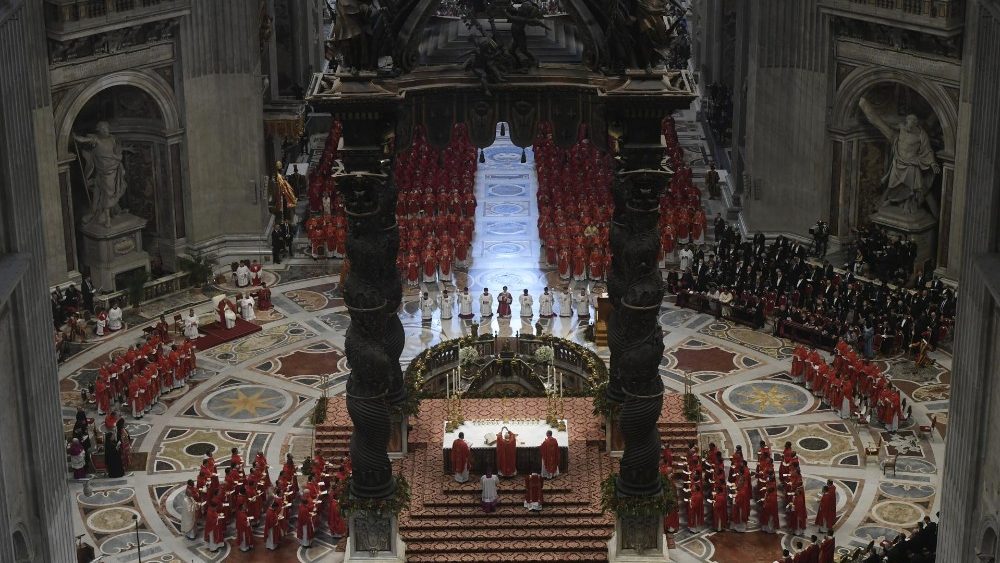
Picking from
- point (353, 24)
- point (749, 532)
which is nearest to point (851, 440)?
point (749, 532)

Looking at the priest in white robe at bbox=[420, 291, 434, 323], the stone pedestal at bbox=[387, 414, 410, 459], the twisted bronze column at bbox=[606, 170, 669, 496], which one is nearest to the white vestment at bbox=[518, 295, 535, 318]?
the priest in white robe at bbox=[420, 291, 434, 323]

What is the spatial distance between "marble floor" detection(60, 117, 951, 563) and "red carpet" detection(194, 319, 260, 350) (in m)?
0.31

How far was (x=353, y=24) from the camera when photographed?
24.4 meters

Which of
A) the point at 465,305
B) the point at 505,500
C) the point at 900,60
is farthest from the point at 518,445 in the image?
the point at 900,60

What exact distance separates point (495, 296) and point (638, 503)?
15981 millimetres

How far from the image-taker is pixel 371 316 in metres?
25.6

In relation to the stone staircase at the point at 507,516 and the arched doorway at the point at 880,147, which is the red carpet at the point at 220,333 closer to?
the stone staircase at the point at 507,516

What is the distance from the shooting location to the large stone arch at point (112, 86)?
4000cm

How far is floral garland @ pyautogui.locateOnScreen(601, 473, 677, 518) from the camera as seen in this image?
26.6 meters

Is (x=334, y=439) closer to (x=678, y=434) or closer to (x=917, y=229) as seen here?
(x=678, y=434)

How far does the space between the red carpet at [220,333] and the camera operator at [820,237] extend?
14903 millimetres

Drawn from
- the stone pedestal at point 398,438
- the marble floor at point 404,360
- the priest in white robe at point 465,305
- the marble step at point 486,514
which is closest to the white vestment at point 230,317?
the marble floor at point 404,360

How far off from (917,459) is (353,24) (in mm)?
15455

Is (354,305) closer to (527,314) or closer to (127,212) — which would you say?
(527,314)
